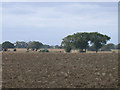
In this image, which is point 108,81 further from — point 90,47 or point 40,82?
point 90,47

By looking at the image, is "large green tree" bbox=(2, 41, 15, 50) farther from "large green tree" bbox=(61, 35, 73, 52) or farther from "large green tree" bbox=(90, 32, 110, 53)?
"large green tree" bbox=(90, 32, 110, 53)

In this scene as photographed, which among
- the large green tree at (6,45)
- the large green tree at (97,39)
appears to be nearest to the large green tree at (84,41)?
the large green tree at (97,39)

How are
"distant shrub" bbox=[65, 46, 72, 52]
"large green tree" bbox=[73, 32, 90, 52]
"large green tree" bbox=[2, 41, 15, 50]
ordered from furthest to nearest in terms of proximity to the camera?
"large green tree" bbox=[2, 41, 15, 50], "distant shrub" bbox=[65, 46, 72, 52], "large green tree" bbox=[73, 32, 90, 52]

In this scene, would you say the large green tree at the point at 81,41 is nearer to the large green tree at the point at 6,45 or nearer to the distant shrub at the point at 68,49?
the distant shrub at the point at 68,49

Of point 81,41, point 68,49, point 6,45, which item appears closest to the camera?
point 81,41

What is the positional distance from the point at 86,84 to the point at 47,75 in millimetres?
3040

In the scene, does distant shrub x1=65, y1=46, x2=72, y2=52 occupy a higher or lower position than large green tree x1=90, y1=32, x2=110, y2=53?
lower

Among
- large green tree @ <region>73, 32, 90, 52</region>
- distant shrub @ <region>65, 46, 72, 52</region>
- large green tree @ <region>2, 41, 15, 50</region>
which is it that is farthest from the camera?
large green tree @ <region>2, 41, 15, 50</region>

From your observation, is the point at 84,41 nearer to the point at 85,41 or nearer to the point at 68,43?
the point at 85,41

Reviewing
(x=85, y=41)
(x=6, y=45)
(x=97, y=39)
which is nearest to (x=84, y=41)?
(x=85, y=41)

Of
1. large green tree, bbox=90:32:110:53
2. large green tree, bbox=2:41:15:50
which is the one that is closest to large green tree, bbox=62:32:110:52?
large green tree, bbox=90:32:110:53

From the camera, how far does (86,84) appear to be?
444 inches

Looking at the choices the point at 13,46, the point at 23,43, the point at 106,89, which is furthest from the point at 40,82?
the point at 23,43

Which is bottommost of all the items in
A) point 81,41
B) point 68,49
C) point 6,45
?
point 68,49
